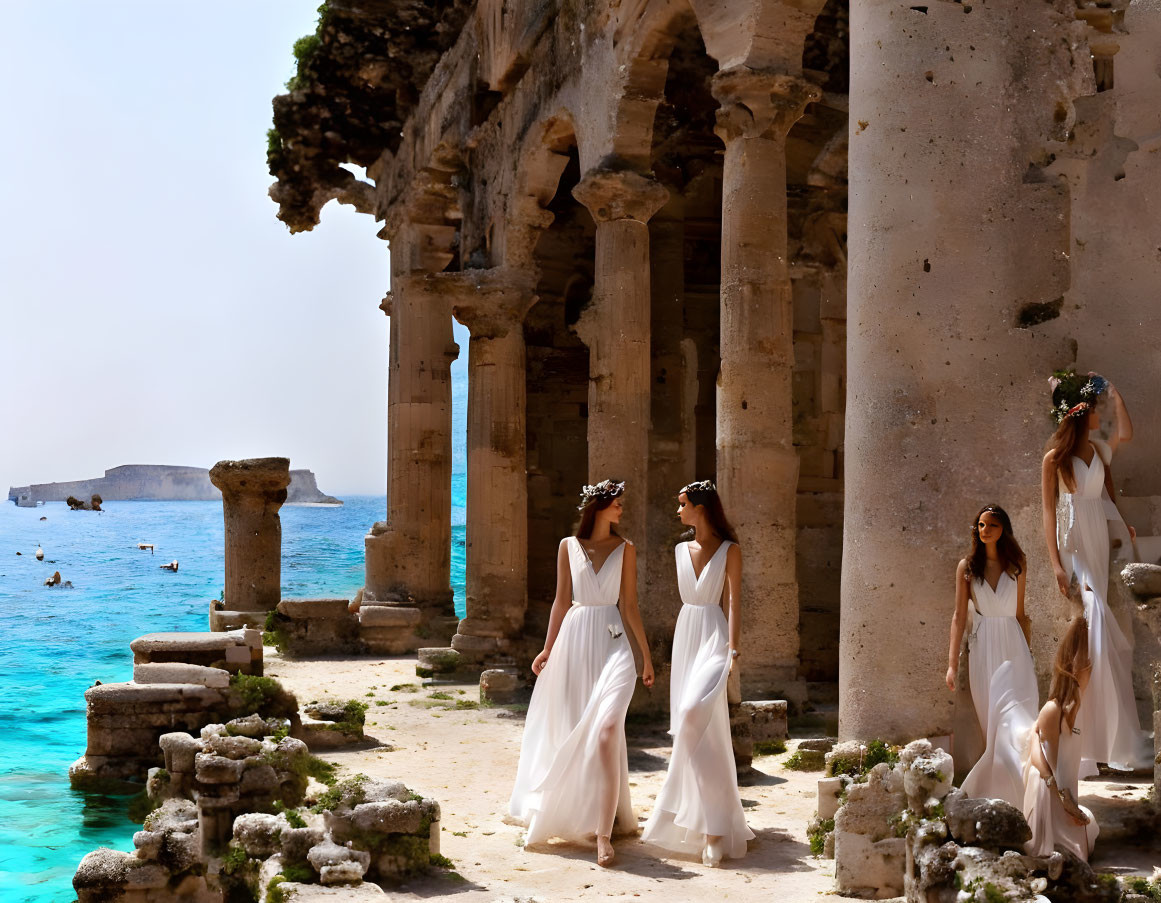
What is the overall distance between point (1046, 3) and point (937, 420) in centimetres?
217

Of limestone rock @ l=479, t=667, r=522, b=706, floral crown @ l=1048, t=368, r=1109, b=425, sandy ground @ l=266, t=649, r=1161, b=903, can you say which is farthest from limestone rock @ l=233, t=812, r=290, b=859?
limestone rock @ l=479, t=667, r=522, b=706

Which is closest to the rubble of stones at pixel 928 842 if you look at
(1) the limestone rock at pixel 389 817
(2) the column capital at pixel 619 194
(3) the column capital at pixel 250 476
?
(1) the limestone rock at pixel 389 817

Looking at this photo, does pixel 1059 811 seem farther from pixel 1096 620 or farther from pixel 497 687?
pixel 497 687

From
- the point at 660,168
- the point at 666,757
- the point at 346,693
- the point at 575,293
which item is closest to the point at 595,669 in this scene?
the point at 666,757

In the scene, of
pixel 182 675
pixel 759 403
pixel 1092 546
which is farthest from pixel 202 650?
pixel 1092 546

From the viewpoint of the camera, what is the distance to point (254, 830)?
25.3 feet

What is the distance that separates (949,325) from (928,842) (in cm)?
256

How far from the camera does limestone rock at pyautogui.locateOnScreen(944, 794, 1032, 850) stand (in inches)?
211

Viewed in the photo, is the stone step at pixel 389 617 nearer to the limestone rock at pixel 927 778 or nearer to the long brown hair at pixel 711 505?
the long brown hair at pixel 711 505

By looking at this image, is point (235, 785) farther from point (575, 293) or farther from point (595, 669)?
point (575, 293)

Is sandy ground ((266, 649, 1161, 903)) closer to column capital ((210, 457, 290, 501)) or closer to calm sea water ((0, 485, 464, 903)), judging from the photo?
calm sea water ((0, 485, 464, 903))

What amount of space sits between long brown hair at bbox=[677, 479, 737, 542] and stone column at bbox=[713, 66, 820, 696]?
3.09 m

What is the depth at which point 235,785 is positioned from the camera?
848 centimetres

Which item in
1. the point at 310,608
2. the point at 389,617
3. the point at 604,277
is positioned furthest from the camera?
the point at 389,617
